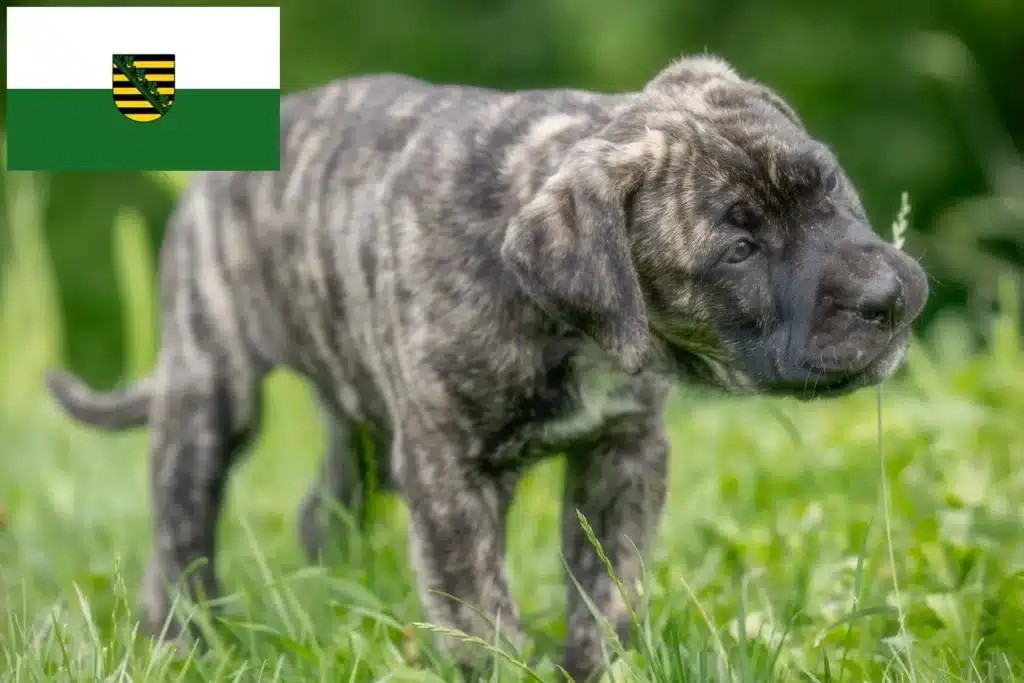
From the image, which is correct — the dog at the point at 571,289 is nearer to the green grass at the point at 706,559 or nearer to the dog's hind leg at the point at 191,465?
the green grass at the point at 706,559

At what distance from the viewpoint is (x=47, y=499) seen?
5.67 meters

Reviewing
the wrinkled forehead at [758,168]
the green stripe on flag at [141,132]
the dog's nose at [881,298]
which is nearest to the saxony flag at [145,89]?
the green stripe on flag at [141,132]

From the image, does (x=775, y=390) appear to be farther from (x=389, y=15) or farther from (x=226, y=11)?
(x=389, y=15)

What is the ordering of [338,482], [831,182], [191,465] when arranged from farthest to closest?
[338,482] → [191,465] → [831,182]

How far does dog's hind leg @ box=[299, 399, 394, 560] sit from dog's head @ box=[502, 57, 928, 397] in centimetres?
161

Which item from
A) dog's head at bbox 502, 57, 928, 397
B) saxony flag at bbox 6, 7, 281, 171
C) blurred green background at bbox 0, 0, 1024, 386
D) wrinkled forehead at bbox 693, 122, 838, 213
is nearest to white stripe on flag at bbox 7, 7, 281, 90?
saxony flag at bbox 6, 7, 281, 171

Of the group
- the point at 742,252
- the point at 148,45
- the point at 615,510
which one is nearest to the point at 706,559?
the point at 615,510

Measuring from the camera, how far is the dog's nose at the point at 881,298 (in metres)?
3.04

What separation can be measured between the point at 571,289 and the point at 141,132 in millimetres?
1466

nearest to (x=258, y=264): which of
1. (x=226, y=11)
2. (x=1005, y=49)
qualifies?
(x=226, y=11)

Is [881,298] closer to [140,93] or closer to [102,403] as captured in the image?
[140,93]

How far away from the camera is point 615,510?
3.68m

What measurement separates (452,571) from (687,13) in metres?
6.75

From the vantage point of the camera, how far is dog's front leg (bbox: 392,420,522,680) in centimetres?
343
